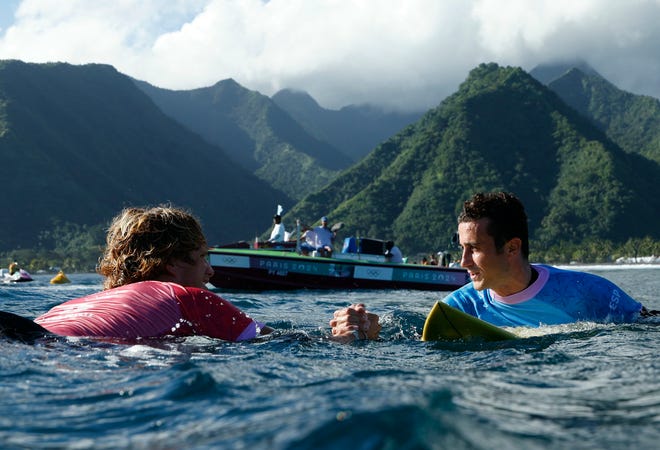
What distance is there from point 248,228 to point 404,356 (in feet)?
556

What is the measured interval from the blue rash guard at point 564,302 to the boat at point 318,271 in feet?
43.8

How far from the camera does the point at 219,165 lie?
192 meters

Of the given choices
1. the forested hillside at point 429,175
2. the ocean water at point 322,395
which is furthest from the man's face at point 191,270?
the forested hillside at point 429,175

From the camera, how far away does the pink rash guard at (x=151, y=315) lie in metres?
3.59

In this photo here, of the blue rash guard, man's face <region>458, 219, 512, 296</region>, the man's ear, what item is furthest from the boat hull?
the man's ear

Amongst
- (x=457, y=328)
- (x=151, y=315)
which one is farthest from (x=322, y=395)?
(x=457, y=328)

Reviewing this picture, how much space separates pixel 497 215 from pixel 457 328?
0.93 m

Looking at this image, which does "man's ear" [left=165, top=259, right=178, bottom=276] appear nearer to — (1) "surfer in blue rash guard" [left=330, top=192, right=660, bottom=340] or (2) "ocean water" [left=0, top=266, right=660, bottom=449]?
(2) "ocean water" [left=0, top=266, right=660, bottom=449]

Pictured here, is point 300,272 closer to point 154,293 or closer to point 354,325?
point 354,325

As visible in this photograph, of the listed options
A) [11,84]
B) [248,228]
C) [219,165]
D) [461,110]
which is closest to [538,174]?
[461,110]

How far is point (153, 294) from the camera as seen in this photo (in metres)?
3.64

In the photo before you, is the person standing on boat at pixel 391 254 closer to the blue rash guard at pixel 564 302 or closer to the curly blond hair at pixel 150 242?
the blue rash guard at pixel 564 302

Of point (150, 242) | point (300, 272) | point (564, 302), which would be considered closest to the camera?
point (150, 242)

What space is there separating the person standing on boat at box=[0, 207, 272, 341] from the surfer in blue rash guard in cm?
181
